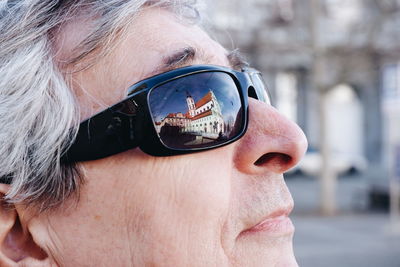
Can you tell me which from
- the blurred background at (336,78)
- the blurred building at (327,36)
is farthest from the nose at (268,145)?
the blurred building at (327,36)

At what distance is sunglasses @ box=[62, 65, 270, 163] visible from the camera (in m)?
1.22

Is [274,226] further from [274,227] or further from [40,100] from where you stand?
[40,100]

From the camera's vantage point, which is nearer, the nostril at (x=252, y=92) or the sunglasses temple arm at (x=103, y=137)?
the sunglasses temple arm at (x=103, y=137)

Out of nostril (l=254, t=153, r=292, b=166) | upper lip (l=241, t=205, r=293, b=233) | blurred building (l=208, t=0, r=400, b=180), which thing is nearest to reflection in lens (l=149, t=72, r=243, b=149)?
nostril (l=254, t=153, r=292, b=166)

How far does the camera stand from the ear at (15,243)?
4.09ft

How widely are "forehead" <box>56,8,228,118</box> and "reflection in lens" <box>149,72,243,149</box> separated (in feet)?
0.23

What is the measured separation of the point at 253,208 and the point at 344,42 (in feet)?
38.2

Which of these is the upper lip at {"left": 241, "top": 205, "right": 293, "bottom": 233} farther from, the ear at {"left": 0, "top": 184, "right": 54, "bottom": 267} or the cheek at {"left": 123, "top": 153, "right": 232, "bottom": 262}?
the ear at {"left": 0, "top": 184, "right": 54, "bottom": 267}

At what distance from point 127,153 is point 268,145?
0.35 meters

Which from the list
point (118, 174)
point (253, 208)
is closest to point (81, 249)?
point (118, 174)

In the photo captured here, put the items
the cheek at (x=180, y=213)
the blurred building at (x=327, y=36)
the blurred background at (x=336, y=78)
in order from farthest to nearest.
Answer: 1. the blurred building at (x=327, y=36)
2. the blurred background at (x=336, y=78)
3. the cheek at (x=180, y=213)

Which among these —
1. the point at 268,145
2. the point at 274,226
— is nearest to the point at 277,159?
the point at 268,145

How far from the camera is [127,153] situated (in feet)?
4.06

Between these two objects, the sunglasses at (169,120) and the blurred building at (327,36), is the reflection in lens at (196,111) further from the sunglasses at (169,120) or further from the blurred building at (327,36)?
the blurred building at (327,36)
